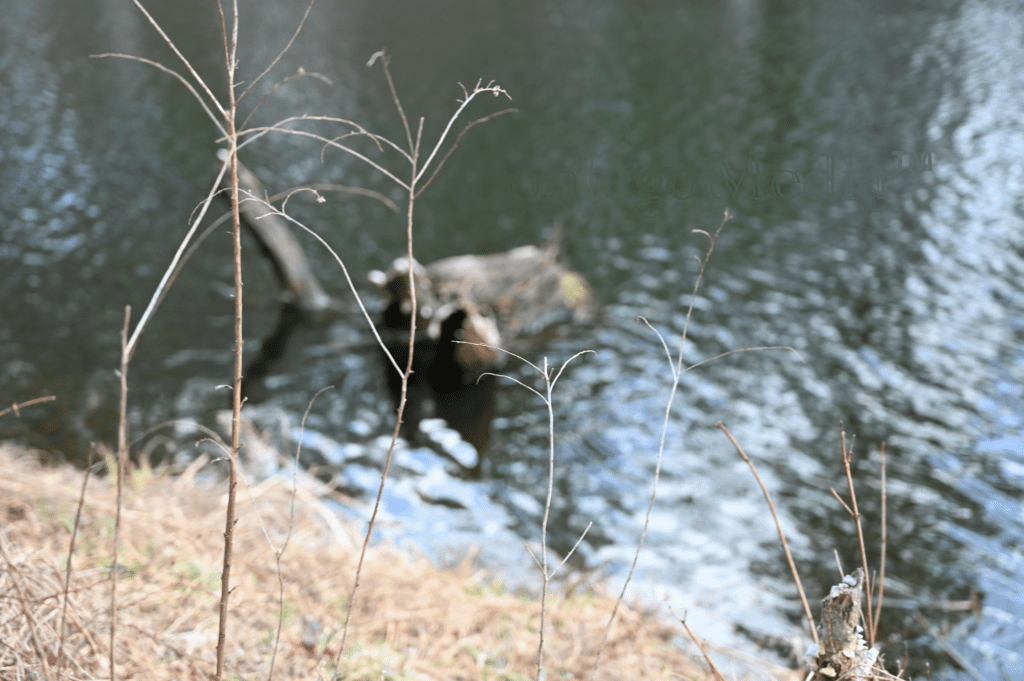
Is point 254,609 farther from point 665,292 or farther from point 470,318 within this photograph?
point 665,292

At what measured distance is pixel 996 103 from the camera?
16.1 meters

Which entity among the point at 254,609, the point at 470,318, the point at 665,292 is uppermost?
the point at 665,292

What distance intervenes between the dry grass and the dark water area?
133cm

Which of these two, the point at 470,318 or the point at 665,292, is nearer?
the point at 470,318

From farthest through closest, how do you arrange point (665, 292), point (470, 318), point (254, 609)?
point (665, 292)
point (470, 318)
point (254, 609)

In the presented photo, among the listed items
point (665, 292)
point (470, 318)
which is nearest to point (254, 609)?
point (470, 318)

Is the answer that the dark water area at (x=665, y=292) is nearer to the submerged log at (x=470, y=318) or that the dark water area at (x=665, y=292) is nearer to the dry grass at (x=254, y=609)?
the submerged log at (x=470, y=318)

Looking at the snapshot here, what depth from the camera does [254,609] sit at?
344cm

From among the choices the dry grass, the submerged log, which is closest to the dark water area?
the submerged log

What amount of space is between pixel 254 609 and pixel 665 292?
8115 millimetres

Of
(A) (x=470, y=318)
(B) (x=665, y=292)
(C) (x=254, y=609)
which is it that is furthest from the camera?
(B) (x=665, y=292)

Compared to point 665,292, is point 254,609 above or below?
below

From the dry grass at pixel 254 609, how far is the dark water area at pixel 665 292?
1328 mm

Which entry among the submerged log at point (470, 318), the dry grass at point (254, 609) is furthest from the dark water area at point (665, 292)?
the dry grass at point (254, 609)
